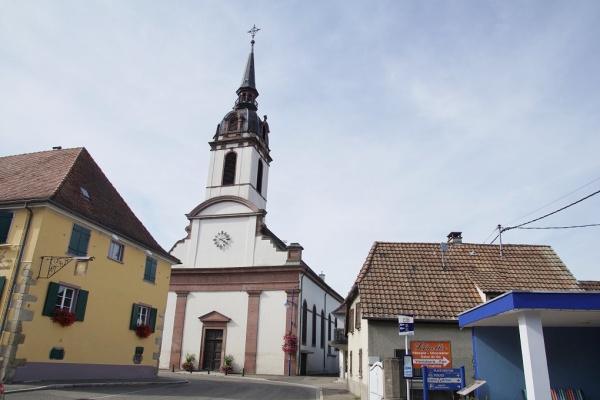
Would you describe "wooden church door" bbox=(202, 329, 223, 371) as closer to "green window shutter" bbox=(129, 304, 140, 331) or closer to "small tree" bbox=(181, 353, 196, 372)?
"small tree" bbox=(181, 353, 196, 372)

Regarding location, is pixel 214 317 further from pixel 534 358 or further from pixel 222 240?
pixel 534 358

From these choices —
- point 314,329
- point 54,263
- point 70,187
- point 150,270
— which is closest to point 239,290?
point 314,329

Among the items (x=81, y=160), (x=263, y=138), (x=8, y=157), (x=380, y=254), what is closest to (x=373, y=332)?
(x=380, y=254)

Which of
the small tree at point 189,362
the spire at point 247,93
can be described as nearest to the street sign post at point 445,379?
the small tree at point 189,362

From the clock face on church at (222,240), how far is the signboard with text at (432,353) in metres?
21.7

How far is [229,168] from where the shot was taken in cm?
3841

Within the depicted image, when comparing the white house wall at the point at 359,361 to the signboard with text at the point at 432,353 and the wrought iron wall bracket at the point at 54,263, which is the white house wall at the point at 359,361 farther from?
the wrought iron wall bracket at the point at 54,263

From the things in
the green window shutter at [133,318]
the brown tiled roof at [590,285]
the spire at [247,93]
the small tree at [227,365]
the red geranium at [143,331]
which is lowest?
the small tree at [227,365]

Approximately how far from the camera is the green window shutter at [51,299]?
634 inches

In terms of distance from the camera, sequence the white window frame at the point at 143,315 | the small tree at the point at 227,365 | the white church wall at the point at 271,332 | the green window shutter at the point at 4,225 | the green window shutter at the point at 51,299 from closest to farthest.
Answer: the green window shutter at the point at 51,299 → the green window shutter at the point at 4,225 → the white window frame at the point at 143,315 → the small tree at the point at 227,365 → the white church wall at the point at 271,332

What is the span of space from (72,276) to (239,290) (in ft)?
54.5

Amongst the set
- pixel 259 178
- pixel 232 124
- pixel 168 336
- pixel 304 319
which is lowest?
pixel 168 336

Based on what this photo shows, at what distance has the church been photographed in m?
31.4

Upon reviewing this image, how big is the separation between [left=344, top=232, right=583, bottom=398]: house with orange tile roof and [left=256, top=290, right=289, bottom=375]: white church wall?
35.3ft
